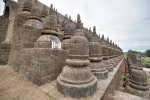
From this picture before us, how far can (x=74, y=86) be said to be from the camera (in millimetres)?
1797

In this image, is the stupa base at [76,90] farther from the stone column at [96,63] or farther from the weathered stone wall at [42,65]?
the stone column at [96,63]

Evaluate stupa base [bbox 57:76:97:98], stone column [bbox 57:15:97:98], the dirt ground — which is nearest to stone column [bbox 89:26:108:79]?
stone column [bbox 57:15:97:98]

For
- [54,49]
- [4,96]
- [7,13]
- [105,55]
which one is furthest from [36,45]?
[7,13]

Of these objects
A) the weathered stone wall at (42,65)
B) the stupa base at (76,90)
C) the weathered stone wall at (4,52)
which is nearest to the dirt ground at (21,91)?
the weathered stone wall at (42,65)

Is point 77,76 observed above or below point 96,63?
below

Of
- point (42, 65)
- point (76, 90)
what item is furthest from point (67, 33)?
point (76, 90)

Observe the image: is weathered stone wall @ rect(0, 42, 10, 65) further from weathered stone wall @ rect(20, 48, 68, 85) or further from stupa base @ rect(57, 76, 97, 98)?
stupa base @ rect(57, 76, 97, 98)

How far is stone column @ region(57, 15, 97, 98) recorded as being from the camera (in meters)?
1.79

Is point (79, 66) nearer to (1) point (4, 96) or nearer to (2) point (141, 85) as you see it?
(1) point (4, 96)

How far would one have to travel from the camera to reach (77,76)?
192 centimetres

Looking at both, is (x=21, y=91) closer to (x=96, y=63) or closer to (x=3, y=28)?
(x=96, y=63)

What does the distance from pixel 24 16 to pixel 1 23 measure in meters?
4.26

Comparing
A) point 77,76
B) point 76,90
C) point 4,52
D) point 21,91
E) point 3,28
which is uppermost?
point 3,28

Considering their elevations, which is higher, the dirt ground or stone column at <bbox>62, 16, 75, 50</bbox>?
stone column at <bbox>62, 16, 75, 50</bbox>
